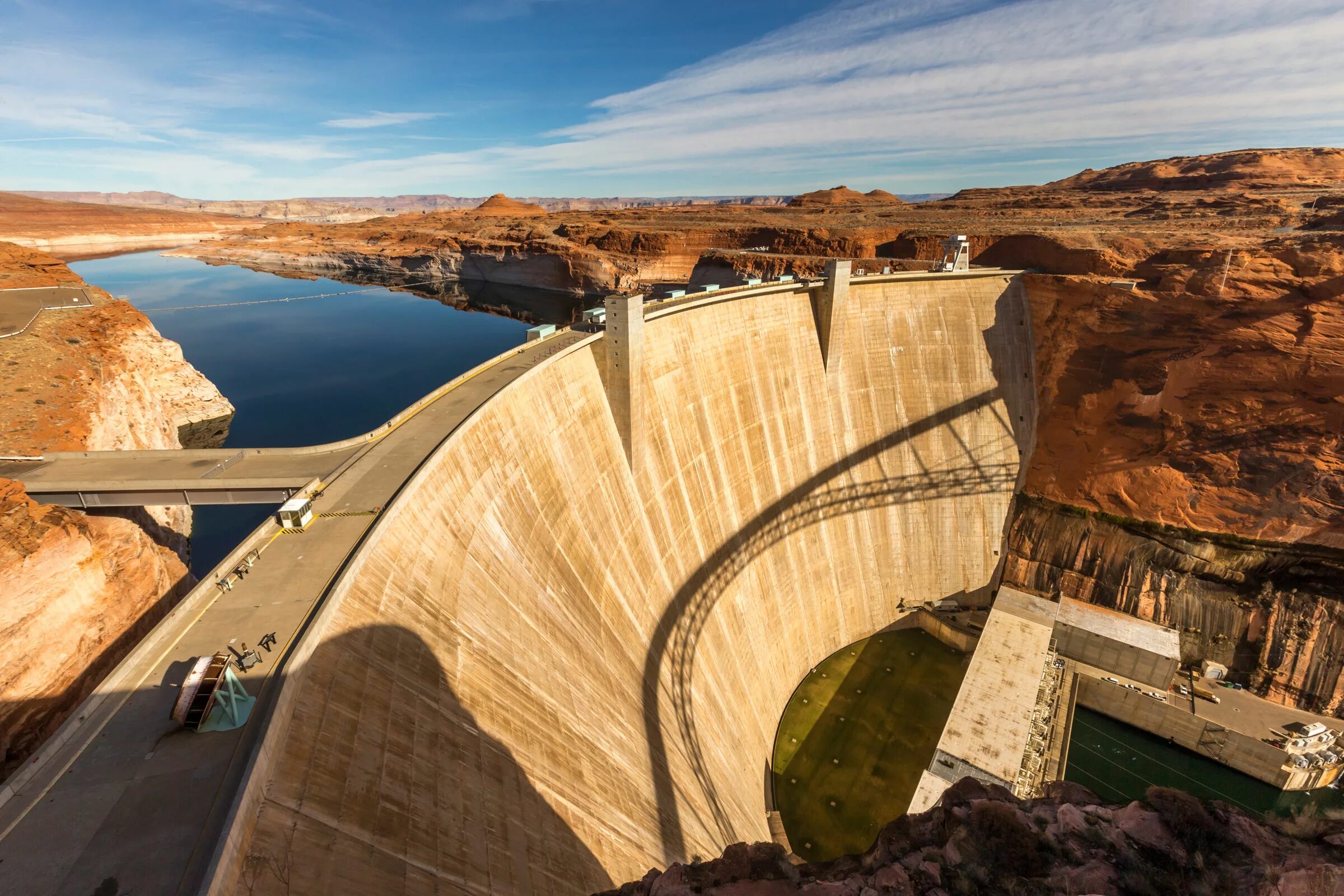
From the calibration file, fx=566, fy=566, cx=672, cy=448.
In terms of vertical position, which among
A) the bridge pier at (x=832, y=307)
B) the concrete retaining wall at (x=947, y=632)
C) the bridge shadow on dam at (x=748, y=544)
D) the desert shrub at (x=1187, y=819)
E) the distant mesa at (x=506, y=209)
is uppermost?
the distant mesa at (x=506, y=209)

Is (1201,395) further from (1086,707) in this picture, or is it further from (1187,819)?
(1187,819)

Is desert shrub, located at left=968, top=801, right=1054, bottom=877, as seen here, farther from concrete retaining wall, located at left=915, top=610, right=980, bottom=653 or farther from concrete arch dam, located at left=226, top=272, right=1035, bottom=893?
concrete retaining wall, located at left=915, top=610, right=980, bottom=653

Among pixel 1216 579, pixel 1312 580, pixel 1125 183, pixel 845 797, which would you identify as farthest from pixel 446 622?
pixel 1125 183

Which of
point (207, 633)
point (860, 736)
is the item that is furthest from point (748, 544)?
point (207, 633)

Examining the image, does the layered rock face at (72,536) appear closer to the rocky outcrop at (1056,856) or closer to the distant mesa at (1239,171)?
the rocky outcrop at (1056,856)

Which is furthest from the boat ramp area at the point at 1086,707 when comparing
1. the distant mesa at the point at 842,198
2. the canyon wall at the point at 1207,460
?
the distant mesa at the point at 842,198

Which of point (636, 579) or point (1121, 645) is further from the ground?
point (636, 579)

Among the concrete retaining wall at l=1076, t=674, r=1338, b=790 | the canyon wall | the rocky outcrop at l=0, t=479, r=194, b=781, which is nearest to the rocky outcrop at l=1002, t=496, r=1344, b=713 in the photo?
the canyon wall
